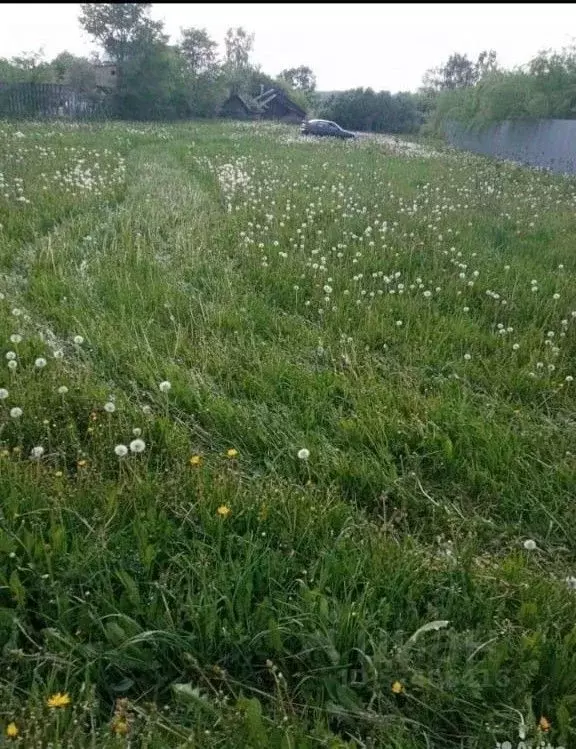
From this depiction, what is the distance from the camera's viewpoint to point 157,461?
2.97 m

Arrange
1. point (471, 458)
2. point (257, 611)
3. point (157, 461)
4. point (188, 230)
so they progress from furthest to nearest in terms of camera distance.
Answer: point (188, 230) → point (471, 458) → point (157, 461) → point (257, 611)

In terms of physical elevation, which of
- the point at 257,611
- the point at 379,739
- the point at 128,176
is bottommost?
the point at 379,739

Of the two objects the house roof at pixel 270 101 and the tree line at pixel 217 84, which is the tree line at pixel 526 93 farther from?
the house roof at pixel 270 101

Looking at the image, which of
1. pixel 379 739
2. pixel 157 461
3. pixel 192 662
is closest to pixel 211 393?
pixel 157 461

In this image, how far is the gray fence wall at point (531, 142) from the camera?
68.0 ft

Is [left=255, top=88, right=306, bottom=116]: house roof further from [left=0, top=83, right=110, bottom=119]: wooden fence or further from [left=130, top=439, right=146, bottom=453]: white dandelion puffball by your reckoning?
[left=130, top=439, right=146, bottom=453]: white dandelion puffball

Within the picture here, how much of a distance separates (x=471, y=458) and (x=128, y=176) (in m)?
10.5

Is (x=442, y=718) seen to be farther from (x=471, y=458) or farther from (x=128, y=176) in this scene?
(x=128, y=176)

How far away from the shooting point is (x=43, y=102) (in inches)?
1212

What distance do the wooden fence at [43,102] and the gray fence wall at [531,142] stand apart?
22.2 m

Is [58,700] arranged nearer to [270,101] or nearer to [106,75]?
[106,75]

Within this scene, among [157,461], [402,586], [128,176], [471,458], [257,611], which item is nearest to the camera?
[257,611]

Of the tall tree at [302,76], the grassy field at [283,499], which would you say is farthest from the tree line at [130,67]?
the tall tree at [302,76]

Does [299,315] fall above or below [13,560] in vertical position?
above
